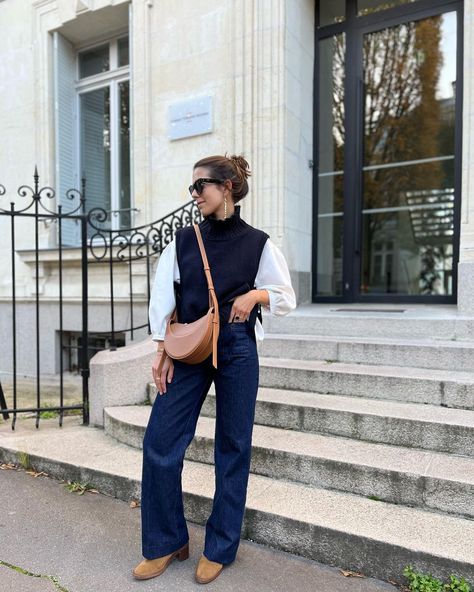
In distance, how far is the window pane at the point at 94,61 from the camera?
7.34 m

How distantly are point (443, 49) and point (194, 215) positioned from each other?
5.43 metres

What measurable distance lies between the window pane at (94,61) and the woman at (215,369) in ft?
20.2

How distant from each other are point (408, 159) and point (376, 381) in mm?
7273

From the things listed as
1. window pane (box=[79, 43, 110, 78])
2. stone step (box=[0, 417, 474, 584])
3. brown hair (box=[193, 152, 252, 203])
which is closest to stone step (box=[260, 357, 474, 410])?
stone step (box=[0, 417, 474, 584])

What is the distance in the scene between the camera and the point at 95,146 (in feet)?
24.6

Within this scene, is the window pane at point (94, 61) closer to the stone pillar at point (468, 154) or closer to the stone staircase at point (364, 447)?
the stone pillar at point (468, 154)

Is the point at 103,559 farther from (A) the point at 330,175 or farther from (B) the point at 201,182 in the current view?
(A) the point at 330,175

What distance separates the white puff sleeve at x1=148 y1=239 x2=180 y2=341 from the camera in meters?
2.25

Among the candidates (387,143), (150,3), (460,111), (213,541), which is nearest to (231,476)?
(213,541)

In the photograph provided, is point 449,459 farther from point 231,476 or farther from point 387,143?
point 387,143

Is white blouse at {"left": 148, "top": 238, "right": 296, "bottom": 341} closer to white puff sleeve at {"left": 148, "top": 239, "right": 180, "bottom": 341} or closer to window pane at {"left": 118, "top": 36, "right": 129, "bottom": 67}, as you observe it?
white puff sleeve at {"left": 148, "top": 239, "right": 180, "bottom": 341}

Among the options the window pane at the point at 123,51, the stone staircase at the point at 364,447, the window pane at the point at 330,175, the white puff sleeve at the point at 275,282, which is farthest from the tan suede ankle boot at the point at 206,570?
the window pane at the point at 123,51

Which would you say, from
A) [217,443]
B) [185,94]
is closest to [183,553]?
[217,443]

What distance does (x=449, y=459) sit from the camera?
274 cm
